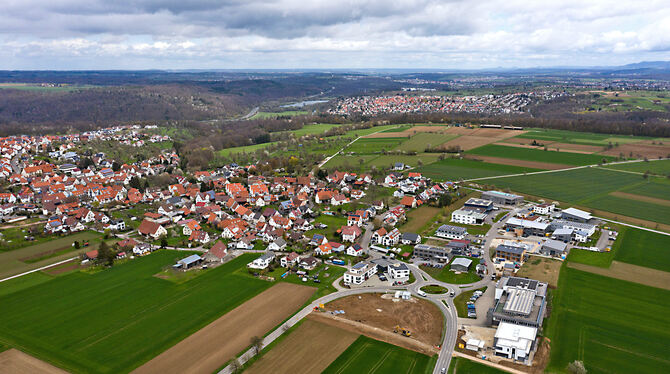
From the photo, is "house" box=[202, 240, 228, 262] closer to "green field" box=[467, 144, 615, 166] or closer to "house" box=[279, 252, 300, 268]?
"house" box=[279, 252, 300, 268]

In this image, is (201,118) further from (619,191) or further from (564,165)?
(619,191)

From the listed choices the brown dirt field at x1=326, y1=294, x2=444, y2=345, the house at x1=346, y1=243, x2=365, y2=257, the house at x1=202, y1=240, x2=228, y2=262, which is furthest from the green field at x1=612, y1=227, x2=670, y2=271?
the house at x1=202, y1=240, x2=228, y2=262

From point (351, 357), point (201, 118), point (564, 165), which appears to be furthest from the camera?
point (201, 118)

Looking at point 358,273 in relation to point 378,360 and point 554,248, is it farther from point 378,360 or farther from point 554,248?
point 554,248

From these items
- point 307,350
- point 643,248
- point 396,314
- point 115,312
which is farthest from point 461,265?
point 115,312

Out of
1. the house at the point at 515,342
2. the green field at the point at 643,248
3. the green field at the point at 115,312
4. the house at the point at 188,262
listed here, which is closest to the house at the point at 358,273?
the green field at the point at 115,312

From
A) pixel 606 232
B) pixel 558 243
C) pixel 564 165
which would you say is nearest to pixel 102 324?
pixel 558 243
